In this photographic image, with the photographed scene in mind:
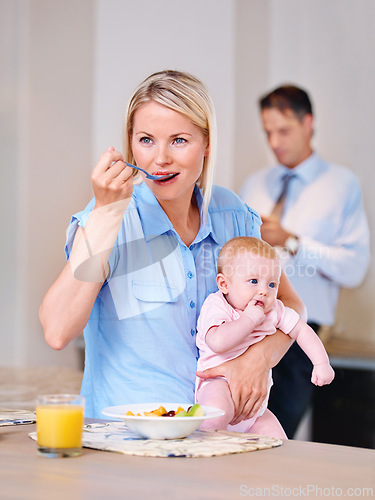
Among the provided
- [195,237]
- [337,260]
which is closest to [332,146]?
[337,260]

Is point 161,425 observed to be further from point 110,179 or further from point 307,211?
point 307,211

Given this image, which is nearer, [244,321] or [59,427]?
[59,427]

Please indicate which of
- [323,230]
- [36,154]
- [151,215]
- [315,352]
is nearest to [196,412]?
[315,352]

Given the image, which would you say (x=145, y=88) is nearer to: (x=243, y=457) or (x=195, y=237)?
(x=195, y=237)

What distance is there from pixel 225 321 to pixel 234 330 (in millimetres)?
55

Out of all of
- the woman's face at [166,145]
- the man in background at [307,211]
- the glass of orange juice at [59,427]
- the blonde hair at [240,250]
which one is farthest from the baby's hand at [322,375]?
the man in background at [307,211]

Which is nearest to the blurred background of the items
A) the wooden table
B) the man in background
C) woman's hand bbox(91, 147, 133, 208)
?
the man in background

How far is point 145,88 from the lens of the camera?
1.52 meters

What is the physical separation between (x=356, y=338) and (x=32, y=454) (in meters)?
2.94

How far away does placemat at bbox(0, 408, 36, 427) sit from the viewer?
122cm

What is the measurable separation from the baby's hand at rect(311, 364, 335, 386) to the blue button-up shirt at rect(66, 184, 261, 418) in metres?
0.26

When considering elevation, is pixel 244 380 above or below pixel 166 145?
below

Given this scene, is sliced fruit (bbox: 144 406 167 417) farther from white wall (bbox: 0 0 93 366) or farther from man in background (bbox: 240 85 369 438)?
white wall (bbox: 0 0 93 366)

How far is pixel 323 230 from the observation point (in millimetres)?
3467
